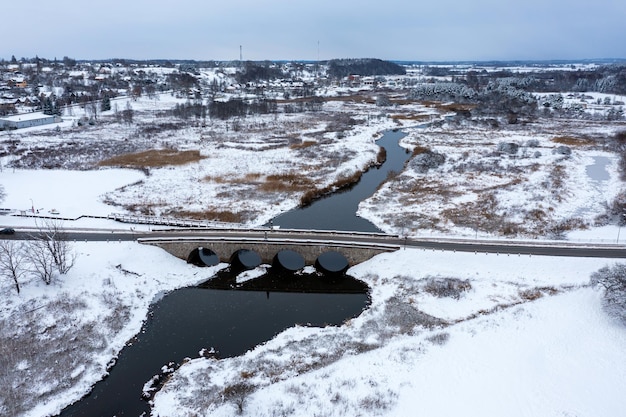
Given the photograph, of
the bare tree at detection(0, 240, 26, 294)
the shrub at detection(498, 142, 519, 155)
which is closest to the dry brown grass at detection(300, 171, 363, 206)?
the shrub at detection(498, 142, 519, 155)

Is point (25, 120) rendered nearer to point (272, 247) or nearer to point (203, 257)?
point (203, 257)

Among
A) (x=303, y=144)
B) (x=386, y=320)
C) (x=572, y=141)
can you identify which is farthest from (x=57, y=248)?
(x=572, y=141)

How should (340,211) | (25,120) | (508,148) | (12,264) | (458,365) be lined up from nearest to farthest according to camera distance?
(458,365) < (12,264) < (340,211) < (508,148) < (25,120)

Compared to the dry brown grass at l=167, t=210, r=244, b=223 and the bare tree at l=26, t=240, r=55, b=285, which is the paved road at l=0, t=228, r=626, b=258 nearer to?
the bare tree at l=26, t=240, r=55, b=285

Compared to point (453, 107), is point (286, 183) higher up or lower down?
lower down

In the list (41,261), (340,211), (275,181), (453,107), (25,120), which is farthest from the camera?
(453,107)

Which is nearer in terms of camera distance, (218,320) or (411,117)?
→ (218,320)
